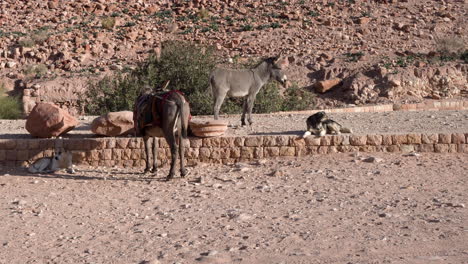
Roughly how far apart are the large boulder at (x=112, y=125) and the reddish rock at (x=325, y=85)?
14.6 metres

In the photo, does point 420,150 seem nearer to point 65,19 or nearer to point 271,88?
point 271,88

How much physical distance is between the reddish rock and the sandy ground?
14.5 m

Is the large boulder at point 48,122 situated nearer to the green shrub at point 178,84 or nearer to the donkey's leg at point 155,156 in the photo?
the donkey's leg at point 155,156

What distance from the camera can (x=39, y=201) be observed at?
837 centimetres

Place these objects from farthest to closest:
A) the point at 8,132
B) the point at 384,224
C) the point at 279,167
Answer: the point at 8,132, the point at 279,167, the point at 384,224

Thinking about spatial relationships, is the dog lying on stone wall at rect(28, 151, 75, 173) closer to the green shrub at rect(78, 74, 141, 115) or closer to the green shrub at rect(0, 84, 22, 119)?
the green shrub at rect(78, 74, 141, 115)

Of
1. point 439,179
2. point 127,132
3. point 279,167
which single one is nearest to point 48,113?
point 127,132

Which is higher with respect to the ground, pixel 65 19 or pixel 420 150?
pixel 65 19

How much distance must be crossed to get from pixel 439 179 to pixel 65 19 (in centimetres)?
2908

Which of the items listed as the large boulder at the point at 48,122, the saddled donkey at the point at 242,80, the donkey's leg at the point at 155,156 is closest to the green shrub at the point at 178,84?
the saddled donkey at the point at 242,80

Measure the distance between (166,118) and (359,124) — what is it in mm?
4743

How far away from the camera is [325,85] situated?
24484 mm

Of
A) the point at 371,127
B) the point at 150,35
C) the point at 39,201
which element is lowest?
the point at 39,201

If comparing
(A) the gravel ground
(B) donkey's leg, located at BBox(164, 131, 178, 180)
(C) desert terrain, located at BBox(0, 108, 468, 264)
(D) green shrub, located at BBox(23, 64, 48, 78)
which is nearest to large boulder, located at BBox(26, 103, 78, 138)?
(A) the gravel ground
